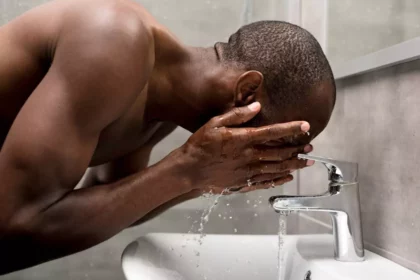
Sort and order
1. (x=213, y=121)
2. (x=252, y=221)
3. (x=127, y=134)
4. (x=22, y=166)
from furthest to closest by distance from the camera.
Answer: (x=252, y=221) < (x=127, y=134) < (x=213, y=121) < (x=22, y=166)

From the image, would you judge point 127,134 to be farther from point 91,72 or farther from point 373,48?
point 373,48

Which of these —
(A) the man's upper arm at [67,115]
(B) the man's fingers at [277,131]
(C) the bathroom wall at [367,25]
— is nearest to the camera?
(A) the man's upper arm at [67,115]

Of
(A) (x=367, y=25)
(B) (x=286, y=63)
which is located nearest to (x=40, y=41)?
(B) (x=286, y=63)

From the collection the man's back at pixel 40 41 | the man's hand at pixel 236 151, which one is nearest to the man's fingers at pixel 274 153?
the man's hand at pixel 236 151

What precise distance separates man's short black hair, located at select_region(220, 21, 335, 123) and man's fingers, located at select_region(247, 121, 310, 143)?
5 centimetres

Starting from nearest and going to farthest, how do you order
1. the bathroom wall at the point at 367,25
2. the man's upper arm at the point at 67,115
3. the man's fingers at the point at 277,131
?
the man's upper arm at the point at 67,115 < the man's fingers at the point at 277,131 < the bathroom wall at the point at 367,25

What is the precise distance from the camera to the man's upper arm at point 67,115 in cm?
66

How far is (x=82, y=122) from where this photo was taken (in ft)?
2.24

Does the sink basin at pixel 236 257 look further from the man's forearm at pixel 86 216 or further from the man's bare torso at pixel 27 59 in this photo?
the man's bare torso at pixel 27 59

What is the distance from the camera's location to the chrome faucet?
2.75 feet

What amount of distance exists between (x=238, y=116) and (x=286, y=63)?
12 centimetres

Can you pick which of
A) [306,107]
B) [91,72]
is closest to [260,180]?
[306,107]

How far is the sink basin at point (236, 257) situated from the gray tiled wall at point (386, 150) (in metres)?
0.04

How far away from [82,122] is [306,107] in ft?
1.16
